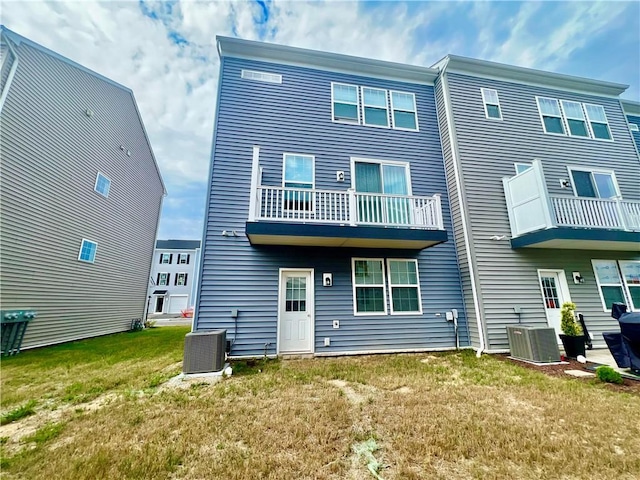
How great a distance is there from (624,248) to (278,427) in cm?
1080

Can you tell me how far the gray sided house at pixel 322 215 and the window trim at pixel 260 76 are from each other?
3cm

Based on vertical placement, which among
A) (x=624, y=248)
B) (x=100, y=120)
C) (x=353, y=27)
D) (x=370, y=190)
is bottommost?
(x=624, y=248)

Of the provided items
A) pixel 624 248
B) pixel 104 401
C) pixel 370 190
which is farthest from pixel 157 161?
pixel 624 248

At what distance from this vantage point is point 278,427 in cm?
303

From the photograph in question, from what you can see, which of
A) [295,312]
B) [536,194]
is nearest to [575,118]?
[536,194]

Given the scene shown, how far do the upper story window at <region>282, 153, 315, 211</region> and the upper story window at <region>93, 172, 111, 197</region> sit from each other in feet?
27.0

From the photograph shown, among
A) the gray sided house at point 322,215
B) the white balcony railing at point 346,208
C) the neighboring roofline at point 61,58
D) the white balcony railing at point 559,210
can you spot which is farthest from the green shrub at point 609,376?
the neighboring roofline at point 61,58

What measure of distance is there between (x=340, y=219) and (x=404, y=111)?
4970mm

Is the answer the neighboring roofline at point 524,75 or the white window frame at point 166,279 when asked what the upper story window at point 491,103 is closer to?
the neighboring roofline at point 524,75

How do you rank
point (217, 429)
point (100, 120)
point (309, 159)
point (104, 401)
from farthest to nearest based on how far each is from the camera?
point (100, 120), point (309, 159), point (104, 401), point (217, 429)

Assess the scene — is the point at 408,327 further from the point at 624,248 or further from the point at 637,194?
the point at 637,194

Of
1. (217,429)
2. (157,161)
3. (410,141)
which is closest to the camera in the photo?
(217,429)

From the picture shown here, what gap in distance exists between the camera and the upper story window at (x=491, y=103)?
8.57m

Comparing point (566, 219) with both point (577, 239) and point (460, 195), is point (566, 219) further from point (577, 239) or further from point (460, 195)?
point (460, 195)
